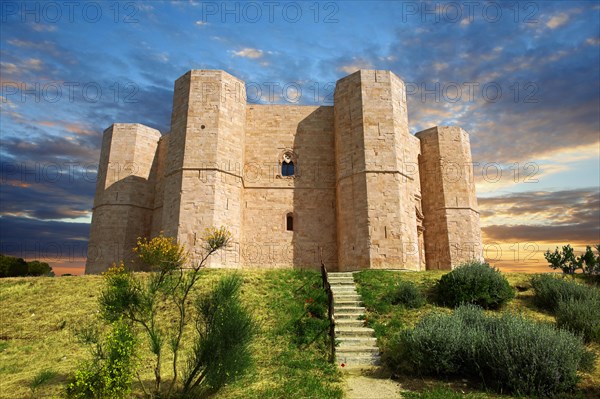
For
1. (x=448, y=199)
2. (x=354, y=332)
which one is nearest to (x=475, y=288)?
(x=354, y=332)

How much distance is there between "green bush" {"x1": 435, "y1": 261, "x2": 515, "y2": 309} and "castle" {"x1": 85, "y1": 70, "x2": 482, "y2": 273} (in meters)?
5.08

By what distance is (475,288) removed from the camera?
34.6ft

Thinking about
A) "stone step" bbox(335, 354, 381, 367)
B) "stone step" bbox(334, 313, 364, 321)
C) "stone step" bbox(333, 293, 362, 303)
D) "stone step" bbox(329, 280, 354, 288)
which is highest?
"stone step" bbox(329, 280, 354, 288)

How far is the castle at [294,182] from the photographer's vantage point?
55.8 feet

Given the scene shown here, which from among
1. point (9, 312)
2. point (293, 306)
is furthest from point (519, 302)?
point (9, 312)

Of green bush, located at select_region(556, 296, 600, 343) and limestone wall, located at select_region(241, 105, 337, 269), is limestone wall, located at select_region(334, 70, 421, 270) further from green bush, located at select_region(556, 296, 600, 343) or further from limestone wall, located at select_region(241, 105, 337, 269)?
green bush, located at select_region(556, 296, 600, 343)

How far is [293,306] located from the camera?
10844 mm

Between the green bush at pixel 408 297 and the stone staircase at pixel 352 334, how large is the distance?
1034 mm

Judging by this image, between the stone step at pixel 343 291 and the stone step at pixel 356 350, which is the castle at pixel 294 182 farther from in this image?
the stone step at pixel 356 350

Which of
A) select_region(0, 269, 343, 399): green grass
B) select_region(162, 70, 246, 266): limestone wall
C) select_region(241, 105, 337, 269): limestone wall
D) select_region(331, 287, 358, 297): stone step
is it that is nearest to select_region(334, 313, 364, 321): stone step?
select_region(0, 269, 343, 399): green grass

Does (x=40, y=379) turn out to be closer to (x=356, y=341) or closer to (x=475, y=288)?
(x=356, y=341)

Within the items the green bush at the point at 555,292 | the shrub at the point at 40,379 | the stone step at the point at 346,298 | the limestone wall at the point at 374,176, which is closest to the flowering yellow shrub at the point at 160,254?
the shrub at the point at 40,379

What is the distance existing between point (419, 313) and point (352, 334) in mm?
2095

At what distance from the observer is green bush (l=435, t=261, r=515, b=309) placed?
34.3 ft
